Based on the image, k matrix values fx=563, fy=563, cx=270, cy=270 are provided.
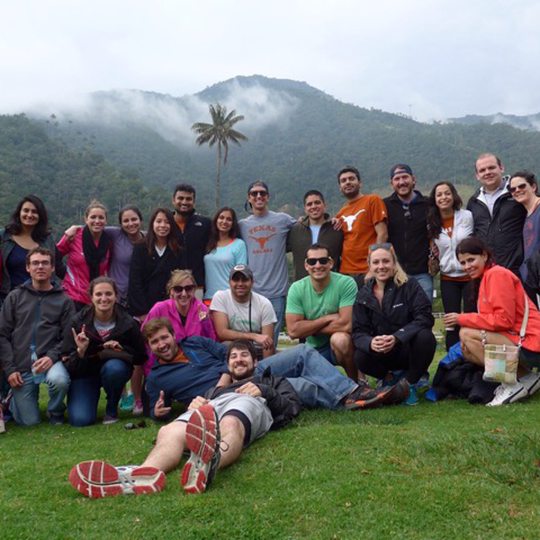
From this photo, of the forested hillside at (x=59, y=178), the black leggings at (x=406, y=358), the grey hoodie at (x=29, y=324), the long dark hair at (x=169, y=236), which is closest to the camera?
the black leggings at (x=406, y=358)

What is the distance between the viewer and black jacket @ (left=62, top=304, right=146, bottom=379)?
664 centimetres

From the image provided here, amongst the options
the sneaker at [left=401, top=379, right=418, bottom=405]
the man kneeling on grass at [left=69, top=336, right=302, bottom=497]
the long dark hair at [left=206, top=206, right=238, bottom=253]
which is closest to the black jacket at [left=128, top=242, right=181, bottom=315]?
the long dark hair at [left=206, top=206, right=238, bottom=253]

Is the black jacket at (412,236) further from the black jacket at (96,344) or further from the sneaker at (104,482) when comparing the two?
the sneaker at (104,482)

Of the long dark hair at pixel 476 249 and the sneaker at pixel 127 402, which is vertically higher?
the long dark hair at pixel 476 249

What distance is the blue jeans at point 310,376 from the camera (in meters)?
6.07

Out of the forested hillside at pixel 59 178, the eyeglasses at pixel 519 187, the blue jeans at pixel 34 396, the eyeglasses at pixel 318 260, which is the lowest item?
the blue jeans at pixel 34 396

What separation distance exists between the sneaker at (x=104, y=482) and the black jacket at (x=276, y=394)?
1.59m

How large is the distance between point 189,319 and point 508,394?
12.3 feet

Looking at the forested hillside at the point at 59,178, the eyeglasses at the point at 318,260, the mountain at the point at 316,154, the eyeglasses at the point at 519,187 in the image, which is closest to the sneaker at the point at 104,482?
the eyeglasses at the point at 318,260

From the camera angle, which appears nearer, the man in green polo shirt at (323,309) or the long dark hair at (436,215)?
the man in green polo shirt at (323,309)

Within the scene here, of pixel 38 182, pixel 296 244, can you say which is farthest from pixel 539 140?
pixel 296 244

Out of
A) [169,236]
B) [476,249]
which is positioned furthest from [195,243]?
[476,249]

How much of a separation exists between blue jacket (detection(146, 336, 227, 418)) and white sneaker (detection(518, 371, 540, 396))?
3.38 metres

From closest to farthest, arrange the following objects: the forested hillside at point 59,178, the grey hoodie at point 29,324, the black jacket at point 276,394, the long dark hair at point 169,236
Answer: the black jacket at point 276,394, the grey hoodie at point 29,324, the long dark hair at point 169,236, the forested hillside at point 59,178
